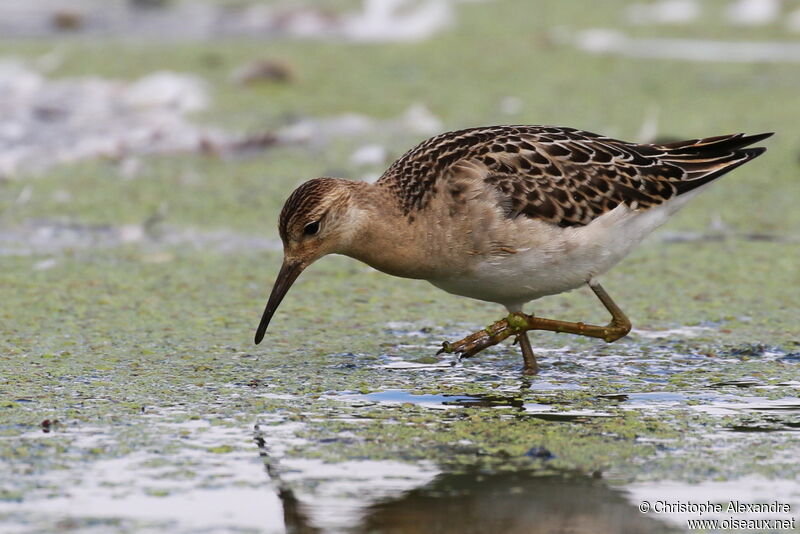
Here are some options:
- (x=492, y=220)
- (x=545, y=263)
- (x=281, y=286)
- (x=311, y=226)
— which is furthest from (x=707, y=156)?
(x=281, y=286)

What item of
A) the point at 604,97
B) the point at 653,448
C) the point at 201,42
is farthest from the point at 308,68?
the point at 653,448

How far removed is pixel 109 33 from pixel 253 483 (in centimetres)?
1138

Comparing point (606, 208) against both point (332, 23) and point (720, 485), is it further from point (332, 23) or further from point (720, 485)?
point (332, 23)

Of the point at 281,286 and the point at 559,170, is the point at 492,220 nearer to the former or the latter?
the point at 559,170

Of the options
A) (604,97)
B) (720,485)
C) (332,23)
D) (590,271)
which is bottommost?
(720,485)

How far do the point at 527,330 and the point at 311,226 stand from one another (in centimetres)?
110

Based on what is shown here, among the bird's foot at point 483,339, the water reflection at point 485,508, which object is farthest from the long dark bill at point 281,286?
the water reflection at point 485,508

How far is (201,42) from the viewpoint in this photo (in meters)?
14.5

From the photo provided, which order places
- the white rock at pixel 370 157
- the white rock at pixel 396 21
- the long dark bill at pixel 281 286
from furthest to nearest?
the white rock at pixel 396 21
the white rock at pixel 370 157
the long dark bill at pixel 281 286

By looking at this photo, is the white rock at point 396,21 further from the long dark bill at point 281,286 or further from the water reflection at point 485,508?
the water reflection at point 485,508

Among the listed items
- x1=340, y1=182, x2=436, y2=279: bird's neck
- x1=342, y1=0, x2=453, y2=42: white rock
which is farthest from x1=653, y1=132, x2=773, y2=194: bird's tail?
x1=342, y1=0, x2=453, y2=42: white rock

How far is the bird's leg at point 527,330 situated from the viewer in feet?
19.8

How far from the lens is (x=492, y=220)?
5.89 meters

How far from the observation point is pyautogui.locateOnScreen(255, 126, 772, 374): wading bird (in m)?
5.89
